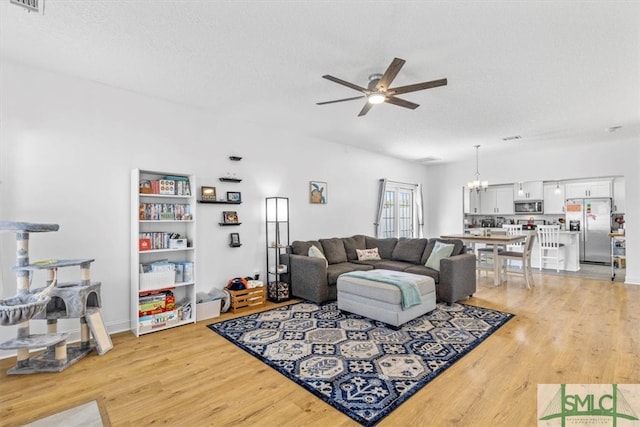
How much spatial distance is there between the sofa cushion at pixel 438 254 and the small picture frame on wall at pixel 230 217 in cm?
303

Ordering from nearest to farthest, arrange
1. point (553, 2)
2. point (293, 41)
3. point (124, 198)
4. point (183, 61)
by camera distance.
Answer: point (553, 2)
point (293, 41)
point (183, 61)
point (124, 198)

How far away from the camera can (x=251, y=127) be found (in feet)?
15.7

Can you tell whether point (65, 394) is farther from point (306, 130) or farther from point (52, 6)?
point (306, 130)

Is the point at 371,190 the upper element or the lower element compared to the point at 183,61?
lower

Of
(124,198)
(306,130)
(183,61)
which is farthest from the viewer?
(306,130)

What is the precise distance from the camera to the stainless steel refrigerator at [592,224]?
23.1 feet

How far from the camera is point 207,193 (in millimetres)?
4207

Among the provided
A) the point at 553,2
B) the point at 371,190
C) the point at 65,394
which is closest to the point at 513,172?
the point at 371,190

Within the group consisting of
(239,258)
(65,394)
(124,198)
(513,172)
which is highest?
(513,172)

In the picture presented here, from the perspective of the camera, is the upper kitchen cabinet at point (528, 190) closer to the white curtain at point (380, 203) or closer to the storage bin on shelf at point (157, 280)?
the white curtain at point (380, 203)

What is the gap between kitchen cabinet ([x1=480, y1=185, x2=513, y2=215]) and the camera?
25.4 ft

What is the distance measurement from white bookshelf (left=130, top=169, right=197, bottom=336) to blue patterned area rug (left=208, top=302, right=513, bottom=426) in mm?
591

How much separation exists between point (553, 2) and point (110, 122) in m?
4.24

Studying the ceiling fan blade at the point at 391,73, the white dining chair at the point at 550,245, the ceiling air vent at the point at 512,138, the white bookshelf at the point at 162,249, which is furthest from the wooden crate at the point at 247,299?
the white dining chair at the point at 550,245
